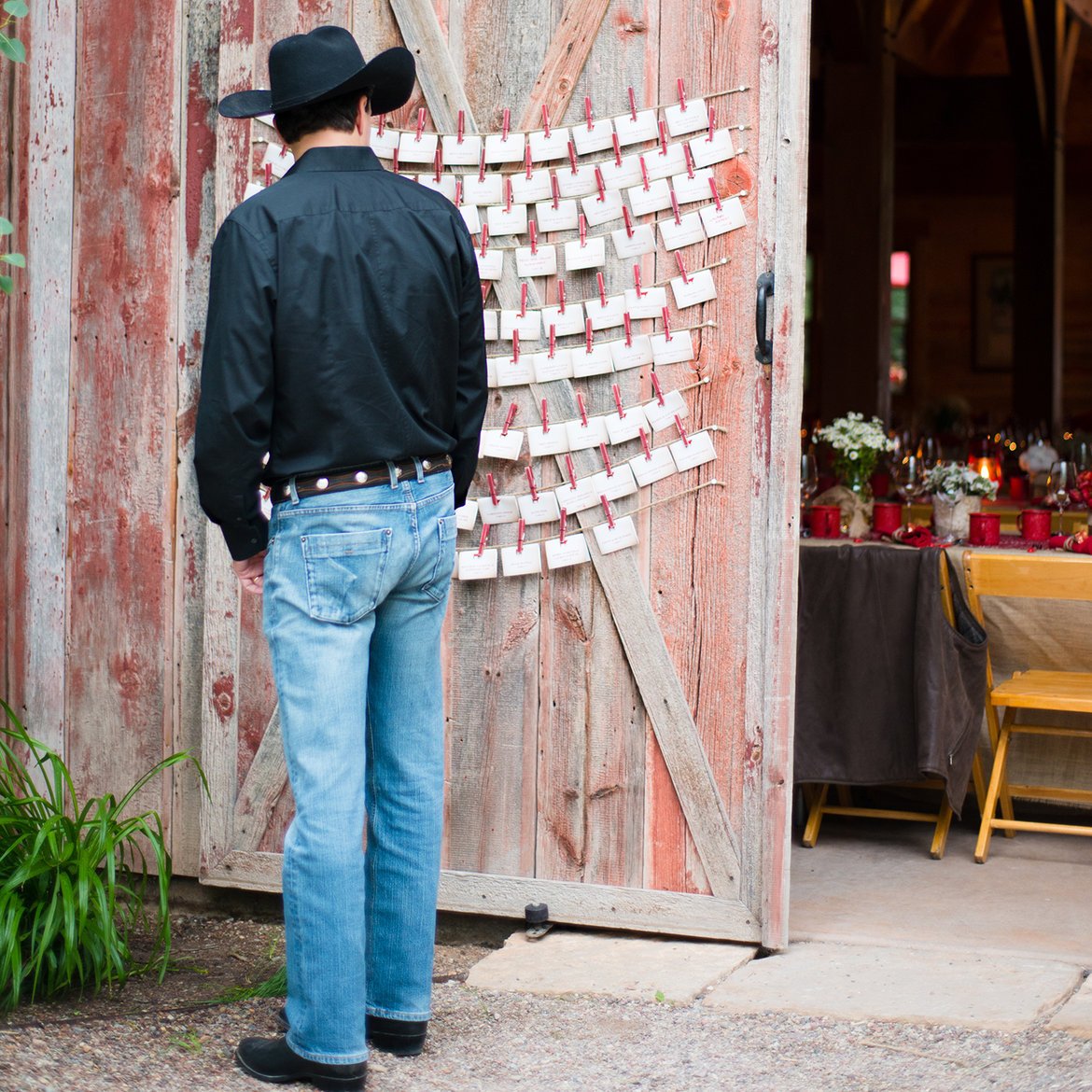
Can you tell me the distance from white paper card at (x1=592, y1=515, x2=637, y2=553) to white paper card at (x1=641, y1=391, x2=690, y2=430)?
23 cm

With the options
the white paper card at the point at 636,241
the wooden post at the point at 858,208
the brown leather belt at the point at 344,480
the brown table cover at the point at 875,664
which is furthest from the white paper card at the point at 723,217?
the wooden post at the point at 858,208

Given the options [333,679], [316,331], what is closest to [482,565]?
[333,679]

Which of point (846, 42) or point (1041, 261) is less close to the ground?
point (846, 42)

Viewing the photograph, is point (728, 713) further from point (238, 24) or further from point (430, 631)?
point (238, 24)

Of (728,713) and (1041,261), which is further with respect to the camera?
(1041,261)

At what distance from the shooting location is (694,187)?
361 centimetres

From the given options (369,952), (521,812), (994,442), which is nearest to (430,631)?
(369,952)

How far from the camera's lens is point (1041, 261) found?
38.4ft

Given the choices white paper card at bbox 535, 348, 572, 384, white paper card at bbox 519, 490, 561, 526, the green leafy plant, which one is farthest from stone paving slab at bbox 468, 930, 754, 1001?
white paper card at bbox 535, 348, 572, 384

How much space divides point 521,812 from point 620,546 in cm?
70

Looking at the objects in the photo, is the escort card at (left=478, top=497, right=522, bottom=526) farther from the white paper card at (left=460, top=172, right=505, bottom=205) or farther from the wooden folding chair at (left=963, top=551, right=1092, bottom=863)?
the wooden folding chair at (left=963, top=551, right=1092, bottom=863)

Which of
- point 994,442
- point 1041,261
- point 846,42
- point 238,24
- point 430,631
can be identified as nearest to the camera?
point 430,631

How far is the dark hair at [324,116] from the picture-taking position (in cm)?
289

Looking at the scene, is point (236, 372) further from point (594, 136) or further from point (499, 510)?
point (594, 136)
